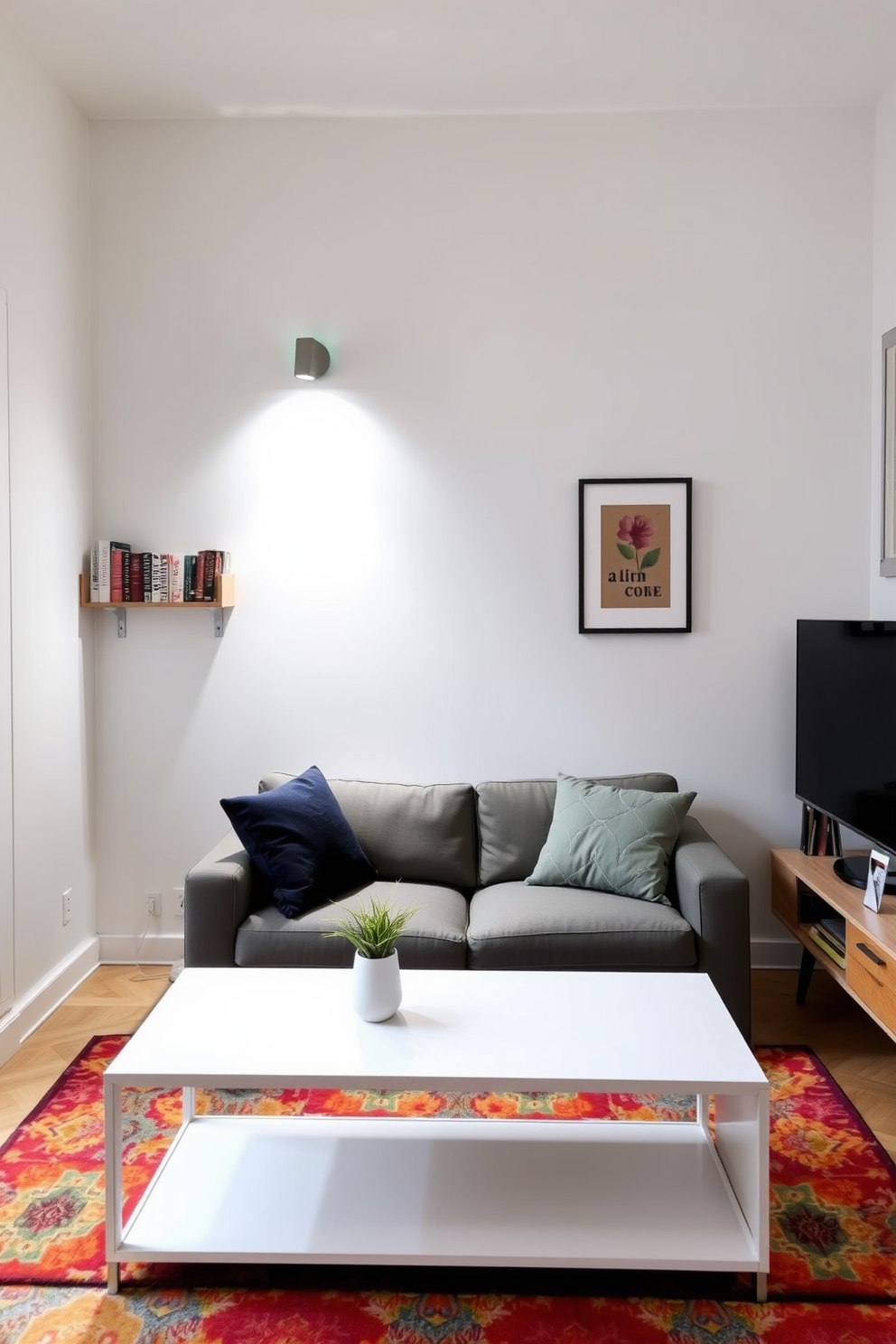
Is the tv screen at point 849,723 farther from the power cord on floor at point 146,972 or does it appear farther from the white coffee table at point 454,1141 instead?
the power cord on floor at point 146,972

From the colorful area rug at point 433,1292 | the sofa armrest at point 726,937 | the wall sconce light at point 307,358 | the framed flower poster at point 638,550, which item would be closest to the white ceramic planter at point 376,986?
the colorful area rug at point 433,1292

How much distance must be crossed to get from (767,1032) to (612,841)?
78 cm

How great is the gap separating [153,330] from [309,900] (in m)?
2.20

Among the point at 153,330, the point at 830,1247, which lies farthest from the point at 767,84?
the point at 830,1247

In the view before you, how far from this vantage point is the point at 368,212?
3.49 m

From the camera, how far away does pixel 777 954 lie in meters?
3.52

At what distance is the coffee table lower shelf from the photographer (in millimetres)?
1829

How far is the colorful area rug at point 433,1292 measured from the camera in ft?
5.85

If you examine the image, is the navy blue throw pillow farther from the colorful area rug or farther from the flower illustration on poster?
the flower illustration on poster

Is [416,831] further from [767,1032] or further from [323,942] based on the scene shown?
[767,1032]

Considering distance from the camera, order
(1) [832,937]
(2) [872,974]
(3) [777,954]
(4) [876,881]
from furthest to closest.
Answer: (3) [777,954], (1) [832,937], (4) [876,881], (2) [872,974]

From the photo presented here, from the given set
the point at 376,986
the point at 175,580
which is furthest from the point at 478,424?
the point at 376,986

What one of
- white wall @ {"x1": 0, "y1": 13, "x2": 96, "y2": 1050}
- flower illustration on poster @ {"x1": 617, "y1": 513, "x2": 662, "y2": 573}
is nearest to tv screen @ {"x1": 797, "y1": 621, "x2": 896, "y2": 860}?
flower illustration on poster @ {"x1": 617, "y1": 513, "x2": 662, "y2": 573}

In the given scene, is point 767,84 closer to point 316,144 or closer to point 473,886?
point 316,144
